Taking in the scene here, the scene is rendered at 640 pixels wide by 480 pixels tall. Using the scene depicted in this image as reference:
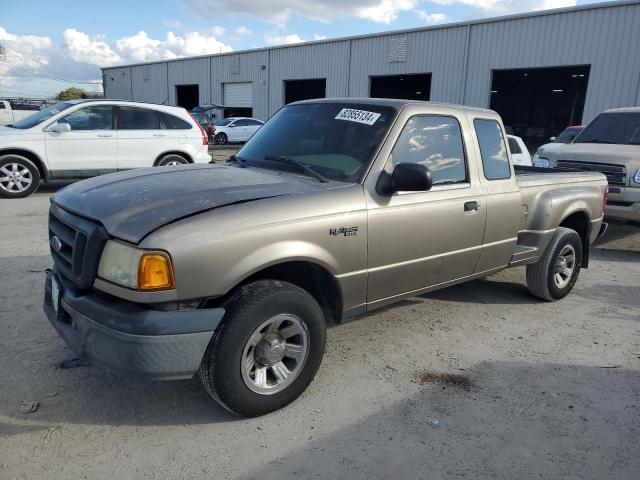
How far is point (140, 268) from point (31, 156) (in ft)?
26.9

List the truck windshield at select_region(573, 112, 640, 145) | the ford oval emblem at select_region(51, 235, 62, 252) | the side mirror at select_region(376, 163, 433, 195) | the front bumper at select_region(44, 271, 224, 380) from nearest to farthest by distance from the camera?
the front bumper at select_region(44, 271, 224, 380) < the ford oval emblem at select_region(51, 235, 62, 252) < the side mirror at select_region(376, 163, 433, 195) < the truck windshield at select_region(573, 112, 640, 145)

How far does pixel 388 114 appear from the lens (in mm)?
3742

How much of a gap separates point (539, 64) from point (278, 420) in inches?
841

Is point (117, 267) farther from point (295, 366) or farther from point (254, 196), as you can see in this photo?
point (295, 366)

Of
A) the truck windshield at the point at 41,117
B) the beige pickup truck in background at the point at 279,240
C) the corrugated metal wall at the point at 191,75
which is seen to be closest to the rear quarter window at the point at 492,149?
the beige pickup truck in background at the point at 279,240

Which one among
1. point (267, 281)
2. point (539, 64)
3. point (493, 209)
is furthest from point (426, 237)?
point (539, 64)

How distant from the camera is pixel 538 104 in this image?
4362 centimetres

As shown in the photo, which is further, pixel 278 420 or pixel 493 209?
pixel 493 209

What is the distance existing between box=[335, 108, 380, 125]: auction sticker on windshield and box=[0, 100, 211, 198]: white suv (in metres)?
7.11

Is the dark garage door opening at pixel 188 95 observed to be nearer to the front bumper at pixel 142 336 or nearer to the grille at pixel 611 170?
the grille at pixel 611 170

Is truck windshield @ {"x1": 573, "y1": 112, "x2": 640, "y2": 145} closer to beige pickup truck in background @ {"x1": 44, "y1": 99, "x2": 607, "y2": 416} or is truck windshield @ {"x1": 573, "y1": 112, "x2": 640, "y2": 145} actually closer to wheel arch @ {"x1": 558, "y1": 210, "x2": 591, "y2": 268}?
wheel arch @ {"x1": 558, "y1": 210, "x2": 591, "y2": 268}

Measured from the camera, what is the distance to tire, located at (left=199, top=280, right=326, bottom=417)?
108 inches

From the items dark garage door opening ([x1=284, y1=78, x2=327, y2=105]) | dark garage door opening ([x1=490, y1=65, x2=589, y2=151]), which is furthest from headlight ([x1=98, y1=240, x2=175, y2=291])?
dark garage door opening ([x1=490, y1=65, x2=589, y2=151])

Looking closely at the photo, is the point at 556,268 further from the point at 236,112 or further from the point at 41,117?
the point at 236,112
